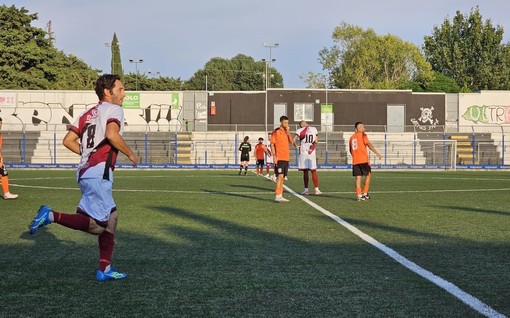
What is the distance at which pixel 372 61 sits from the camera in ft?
249

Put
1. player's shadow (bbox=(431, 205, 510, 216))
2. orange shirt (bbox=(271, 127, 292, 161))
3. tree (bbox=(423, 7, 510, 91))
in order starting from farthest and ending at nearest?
tree (bbox=(423, 7, 510, 91)) → orange shirt (bbox=(271, 127, 292, 161)) → player's shadow (bbox=(431, 205, 510, 216))

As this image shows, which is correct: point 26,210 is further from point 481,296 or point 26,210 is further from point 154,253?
point 481,296

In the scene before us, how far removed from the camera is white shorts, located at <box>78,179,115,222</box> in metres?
5.93

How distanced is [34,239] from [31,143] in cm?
3828

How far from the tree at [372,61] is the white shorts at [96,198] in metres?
70.8

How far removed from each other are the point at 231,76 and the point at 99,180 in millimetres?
124536

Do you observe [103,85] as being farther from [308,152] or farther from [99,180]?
[308,152]

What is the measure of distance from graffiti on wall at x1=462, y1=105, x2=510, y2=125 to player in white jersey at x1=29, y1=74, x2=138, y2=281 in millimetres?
57728

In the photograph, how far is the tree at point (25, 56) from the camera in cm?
6366

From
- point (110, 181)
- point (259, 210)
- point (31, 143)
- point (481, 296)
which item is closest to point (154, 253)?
point (110, 181)

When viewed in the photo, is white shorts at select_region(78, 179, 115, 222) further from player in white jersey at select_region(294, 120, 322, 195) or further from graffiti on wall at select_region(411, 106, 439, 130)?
graffiti on wall at select_region(411, 106, 439, 130)

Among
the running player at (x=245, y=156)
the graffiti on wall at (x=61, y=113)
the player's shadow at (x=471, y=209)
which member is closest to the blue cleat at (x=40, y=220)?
the player's shadow at (x=471, y=209)

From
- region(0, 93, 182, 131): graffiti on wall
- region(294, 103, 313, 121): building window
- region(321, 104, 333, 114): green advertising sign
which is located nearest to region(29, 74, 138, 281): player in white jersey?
region(0, 93, 182, 131): graffiti on wall

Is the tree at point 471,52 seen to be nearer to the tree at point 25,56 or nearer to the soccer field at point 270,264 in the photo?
the tree at point 25,56
